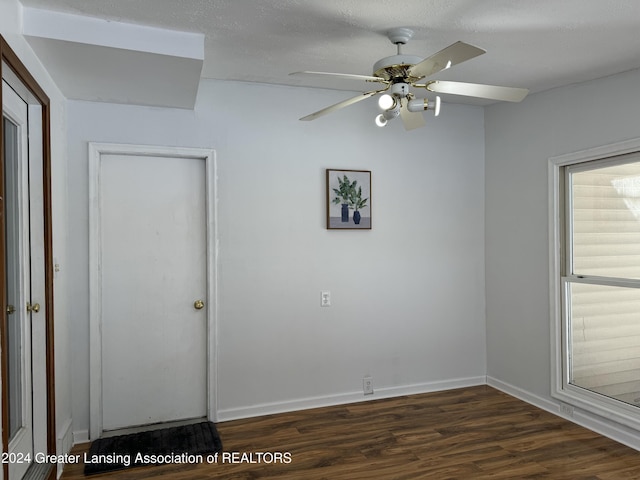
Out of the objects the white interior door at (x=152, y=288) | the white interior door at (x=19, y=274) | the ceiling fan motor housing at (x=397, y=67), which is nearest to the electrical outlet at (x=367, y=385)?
the white interior door at (x=152, y=288)

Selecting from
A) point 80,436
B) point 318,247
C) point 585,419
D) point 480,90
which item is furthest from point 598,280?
point 80,436

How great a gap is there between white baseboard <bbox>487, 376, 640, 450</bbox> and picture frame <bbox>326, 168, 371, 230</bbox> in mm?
1861

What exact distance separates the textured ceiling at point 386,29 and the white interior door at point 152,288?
0.92 metres

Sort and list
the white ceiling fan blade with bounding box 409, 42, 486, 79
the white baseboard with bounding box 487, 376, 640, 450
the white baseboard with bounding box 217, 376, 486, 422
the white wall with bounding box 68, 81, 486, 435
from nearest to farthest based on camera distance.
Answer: the white ceiling fan blade with bounding box 409, 42, 486, 79
the white baseboard with bounding box 487, 376, 640, 450
the white wall with bounding box 68, 81, 486, 435
the white baseboard with bounding box 217, 376, 486, 422

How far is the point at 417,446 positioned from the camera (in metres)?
3.15

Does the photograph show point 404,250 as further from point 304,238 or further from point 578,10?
point 578,10

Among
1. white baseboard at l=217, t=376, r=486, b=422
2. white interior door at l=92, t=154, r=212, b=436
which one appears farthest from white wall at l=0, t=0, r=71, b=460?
white baseboard at l=217, t=376, r=486, b=422

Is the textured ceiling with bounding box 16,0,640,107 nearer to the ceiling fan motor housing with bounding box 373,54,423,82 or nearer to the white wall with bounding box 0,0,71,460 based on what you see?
the ceiling fan motor housing with bounding box 373,54,423,82

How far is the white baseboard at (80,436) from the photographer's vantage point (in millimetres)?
3271

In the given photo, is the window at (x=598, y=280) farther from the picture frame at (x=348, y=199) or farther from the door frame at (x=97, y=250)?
the door frame at (x=97, y=250)

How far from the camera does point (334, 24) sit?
2576 mm

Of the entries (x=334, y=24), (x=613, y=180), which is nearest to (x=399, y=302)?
(x=613, y=180)

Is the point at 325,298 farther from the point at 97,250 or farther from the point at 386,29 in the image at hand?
the point at 386,29

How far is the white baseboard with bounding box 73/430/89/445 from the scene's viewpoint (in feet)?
10.7
